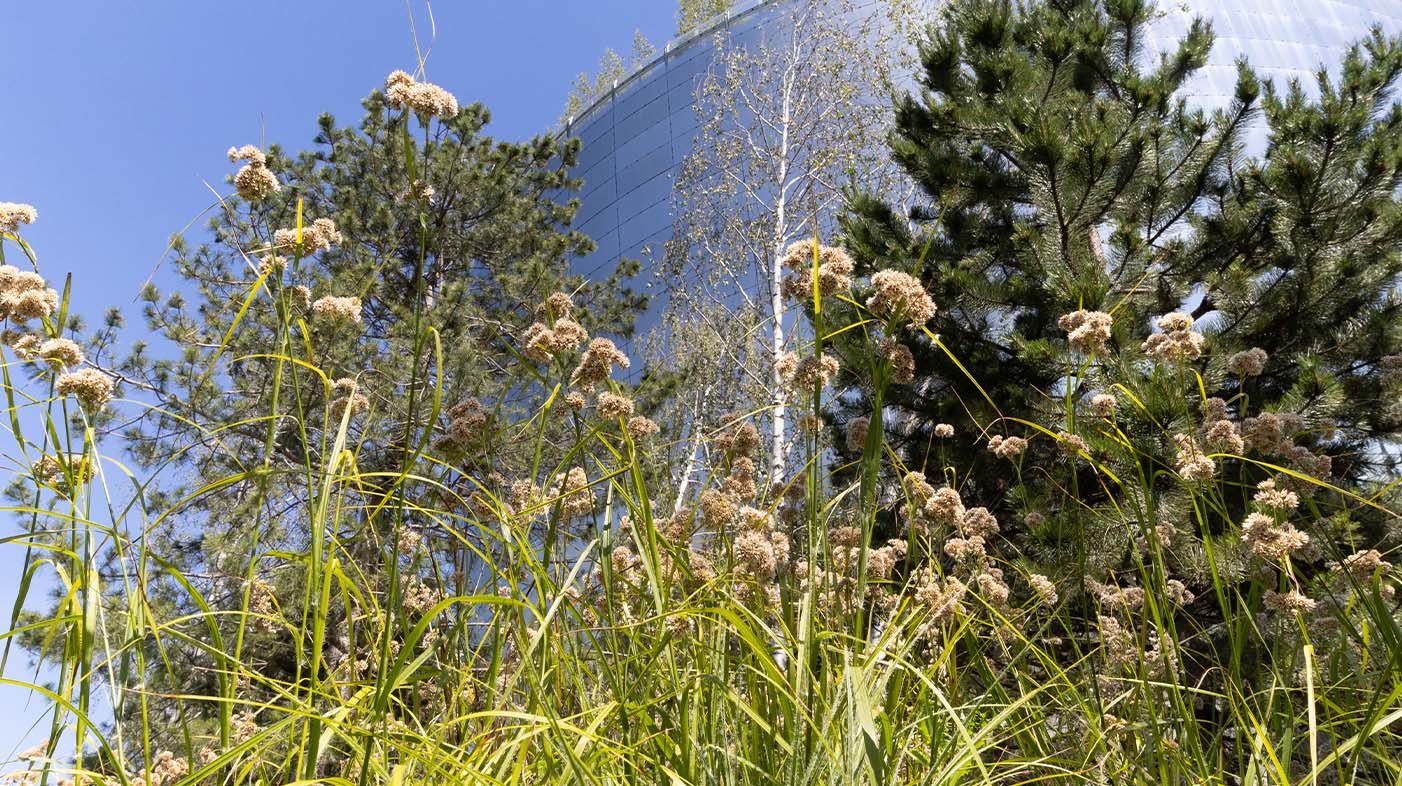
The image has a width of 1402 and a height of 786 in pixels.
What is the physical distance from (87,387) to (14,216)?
18.1 inches

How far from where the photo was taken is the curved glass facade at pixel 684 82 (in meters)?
15.3

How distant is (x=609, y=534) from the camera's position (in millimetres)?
1282

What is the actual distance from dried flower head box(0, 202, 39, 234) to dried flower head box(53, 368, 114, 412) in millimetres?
378

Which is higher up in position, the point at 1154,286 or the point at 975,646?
the point at 1154,286

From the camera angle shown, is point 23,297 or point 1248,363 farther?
point 1248,363

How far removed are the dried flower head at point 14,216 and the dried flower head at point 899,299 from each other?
1342mm

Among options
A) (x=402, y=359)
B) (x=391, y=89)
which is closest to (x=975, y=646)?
(x=391, y=89)

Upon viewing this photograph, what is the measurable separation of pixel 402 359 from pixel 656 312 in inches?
352

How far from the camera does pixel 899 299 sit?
135 cm

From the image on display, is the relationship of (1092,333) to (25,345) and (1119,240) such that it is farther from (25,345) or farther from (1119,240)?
(1119,240)

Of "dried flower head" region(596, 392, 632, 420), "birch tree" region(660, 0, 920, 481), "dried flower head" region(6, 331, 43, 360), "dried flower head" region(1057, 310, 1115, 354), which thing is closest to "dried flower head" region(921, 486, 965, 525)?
"dried flower head" region(1057, 310, 1115, 354)

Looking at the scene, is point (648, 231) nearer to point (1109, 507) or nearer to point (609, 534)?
point (1109, 507)

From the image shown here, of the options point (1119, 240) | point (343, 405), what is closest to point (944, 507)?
point (343, 405)

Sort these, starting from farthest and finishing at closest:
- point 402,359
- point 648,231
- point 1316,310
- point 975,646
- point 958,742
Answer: point 648,231 → point 402,359 → point 1316,310 → point 975,646 → point 958,742
